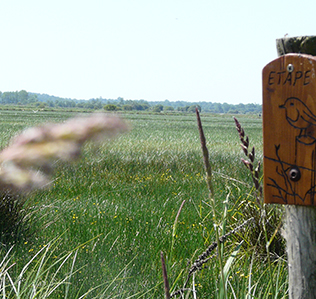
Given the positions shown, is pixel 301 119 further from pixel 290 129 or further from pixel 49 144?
pixel 49 144

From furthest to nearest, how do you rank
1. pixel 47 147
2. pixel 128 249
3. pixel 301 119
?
1. pixel 128 249
2. pixel 301 119
3. pixel 47 147

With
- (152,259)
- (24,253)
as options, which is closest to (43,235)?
(24,253)

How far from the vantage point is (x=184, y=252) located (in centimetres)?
357

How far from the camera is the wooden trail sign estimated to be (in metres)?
1.67

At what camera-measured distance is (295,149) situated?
1.73m

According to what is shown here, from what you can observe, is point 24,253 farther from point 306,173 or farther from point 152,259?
point 306,173

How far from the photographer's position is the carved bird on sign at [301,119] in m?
1.67

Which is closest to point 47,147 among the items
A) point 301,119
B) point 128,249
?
point 301,119

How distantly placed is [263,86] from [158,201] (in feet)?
12.5

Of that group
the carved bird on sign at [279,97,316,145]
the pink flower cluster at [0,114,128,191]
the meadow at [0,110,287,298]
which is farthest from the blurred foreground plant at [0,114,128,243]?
the carved bird on sign at [279,97,316,145]

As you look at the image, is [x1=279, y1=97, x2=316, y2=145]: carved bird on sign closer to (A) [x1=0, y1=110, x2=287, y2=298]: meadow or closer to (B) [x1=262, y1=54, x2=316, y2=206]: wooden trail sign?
(B) [x1=262, y1=54, x2=316, y2=206]: wooden trail sign

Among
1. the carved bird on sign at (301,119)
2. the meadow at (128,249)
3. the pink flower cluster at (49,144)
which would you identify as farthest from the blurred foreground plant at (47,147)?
the carved bird on sign at (301,119)

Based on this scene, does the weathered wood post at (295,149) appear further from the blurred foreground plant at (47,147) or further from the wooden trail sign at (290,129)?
the blurred foreground plant at (47,147)

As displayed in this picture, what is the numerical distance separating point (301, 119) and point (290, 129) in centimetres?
7
